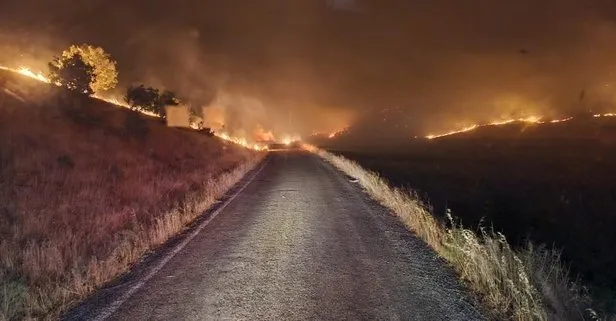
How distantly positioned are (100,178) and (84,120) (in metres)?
14.4

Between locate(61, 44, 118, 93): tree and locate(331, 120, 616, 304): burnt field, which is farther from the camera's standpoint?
locate(61, 44, 118, 93): tree

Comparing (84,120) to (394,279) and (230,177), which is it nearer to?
(230,177)

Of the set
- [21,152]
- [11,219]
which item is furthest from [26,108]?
[11,219]

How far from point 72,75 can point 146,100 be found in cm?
1100

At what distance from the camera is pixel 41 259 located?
8.04m

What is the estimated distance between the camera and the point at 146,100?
175 ft

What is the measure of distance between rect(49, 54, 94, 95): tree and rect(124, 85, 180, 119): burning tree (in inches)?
327

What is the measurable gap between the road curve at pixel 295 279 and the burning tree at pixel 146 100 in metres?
47.1

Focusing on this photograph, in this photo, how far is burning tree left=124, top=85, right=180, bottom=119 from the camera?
52750mm

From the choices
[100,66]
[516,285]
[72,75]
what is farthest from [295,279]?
[100,66]

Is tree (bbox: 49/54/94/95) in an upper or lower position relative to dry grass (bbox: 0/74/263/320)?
upper

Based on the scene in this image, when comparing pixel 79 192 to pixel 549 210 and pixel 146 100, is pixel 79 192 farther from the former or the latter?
pixel 146 100

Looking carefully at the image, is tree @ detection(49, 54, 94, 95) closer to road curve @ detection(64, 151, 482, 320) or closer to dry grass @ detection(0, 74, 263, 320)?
dry grass @ detection(0, 74, 263, 320)

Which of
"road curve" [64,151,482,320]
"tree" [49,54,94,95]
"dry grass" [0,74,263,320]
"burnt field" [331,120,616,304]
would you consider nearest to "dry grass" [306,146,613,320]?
"road curve" [64,151,482,320]
